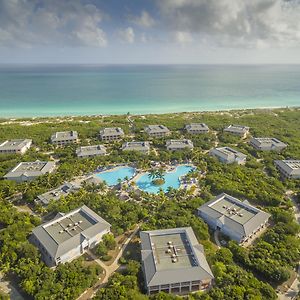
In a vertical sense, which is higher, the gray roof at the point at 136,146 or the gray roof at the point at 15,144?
the gray roof at the point at 15,144

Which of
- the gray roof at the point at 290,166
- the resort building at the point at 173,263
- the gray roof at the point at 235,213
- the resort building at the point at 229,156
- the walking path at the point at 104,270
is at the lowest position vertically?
the walking path at the point at 104,270

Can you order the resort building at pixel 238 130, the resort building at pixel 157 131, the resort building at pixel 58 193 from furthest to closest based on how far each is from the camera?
the resort building at pixel 238 130
the resort building at pixel 157 131
the resort building at pixel 58 193

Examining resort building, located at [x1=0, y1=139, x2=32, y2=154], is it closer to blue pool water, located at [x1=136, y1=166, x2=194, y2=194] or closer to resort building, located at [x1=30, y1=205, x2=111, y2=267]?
resort building, located at [x1=30, y1=205, x2=111, y2=267]

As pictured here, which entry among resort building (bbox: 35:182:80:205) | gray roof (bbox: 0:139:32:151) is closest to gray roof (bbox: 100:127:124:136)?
gray roof (bbox: 0:139:32:151)

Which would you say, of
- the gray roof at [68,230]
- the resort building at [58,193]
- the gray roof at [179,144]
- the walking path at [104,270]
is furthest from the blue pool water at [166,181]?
the gray roof at [68,230]

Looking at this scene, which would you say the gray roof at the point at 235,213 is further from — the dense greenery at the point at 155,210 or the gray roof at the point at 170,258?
the gray roof at the point at 170,258

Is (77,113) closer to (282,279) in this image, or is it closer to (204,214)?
(204,214)

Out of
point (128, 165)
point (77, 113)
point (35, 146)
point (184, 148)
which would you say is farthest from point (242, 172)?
point (77, 113)
